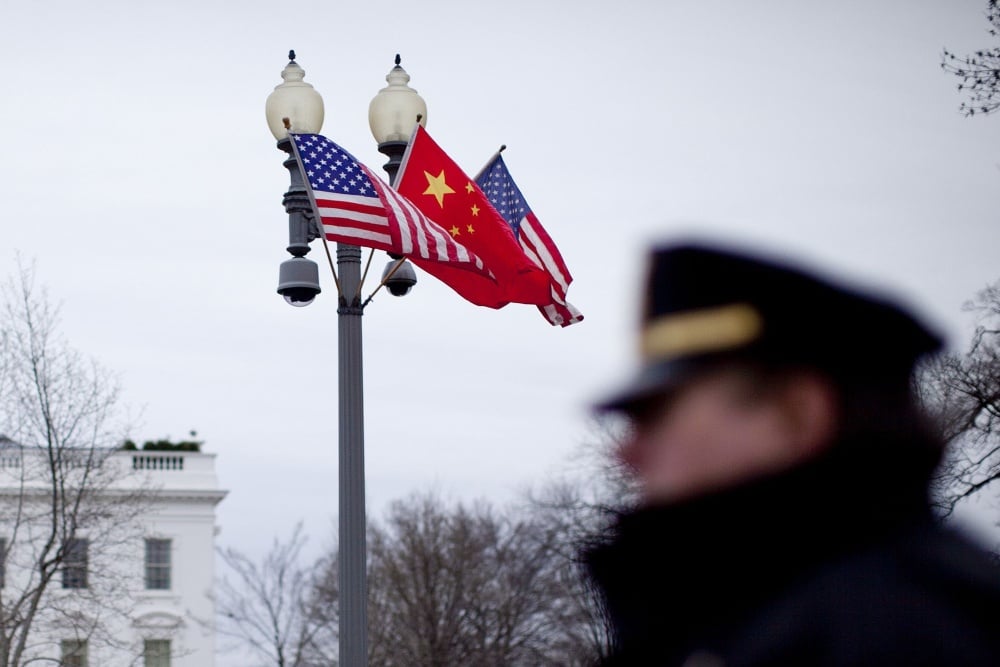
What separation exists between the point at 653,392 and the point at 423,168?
31.4 ft

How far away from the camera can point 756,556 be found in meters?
→ 1.83

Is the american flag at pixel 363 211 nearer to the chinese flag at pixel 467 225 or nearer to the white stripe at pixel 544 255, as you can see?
the chinese flag at pixel 467 225

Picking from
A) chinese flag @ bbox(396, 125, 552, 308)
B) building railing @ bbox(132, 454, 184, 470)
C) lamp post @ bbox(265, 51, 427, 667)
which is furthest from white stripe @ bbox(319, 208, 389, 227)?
building railing @ bbox(132, 454, 184, 470)

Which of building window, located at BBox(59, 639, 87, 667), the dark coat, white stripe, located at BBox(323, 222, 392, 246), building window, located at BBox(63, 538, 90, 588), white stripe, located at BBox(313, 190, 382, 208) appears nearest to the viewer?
the dark coat

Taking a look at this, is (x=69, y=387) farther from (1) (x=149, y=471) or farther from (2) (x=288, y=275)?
(1) (x=149, y=471)

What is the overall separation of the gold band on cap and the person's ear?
0.09m

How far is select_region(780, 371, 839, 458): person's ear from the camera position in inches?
70.9

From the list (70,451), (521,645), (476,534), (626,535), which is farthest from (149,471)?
(626,535)

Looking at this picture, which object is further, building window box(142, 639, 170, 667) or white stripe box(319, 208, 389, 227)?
building window box(142, 639, 170, 667)

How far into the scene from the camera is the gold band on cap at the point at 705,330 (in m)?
1.84

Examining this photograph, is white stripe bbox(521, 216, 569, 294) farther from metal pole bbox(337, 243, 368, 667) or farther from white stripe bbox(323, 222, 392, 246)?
white stripe bbox(323, 222, 392, 246)

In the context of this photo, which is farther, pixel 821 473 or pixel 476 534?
pixel 476 534

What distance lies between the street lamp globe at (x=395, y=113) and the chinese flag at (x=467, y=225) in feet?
0.78

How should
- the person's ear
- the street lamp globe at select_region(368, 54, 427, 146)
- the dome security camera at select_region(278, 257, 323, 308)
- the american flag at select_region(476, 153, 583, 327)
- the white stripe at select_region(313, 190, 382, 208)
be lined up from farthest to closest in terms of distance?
the american flag at select_region(476, 153, 583, 327)
the street lamp globe at select_region(368, 54, 427, 146)
the dome security camera at select_region(278, 257, 323, 308)
the white stripe at select_region(313, 190, 382, 208)
the person's ear
